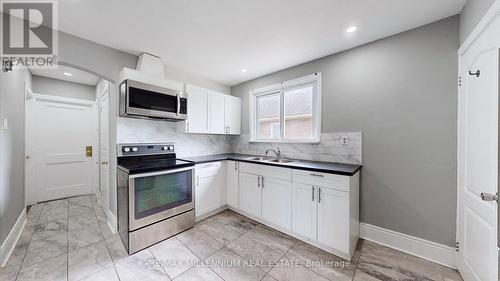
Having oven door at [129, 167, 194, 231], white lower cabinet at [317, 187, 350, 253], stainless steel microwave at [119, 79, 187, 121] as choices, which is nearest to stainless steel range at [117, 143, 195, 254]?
oven door at [129, 167, 194, 231]

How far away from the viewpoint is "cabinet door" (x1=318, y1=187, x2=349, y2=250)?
5.98ft

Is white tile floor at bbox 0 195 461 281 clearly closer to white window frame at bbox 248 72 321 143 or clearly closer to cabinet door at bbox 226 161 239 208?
cabinet door at bbox 226 161 239 208

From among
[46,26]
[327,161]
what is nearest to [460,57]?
[327,161]

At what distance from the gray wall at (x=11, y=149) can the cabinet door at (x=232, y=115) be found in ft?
8.71

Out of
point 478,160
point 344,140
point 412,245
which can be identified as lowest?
point 412,245

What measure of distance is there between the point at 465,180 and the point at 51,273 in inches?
151

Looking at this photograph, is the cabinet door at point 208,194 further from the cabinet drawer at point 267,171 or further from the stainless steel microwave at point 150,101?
the stainless steel microwave at point 150,101

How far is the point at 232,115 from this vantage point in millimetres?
3590

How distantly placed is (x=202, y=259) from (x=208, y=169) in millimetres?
1239

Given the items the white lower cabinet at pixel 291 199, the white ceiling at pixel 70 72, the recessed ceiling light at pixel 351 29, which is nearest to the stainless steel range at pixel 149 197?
the white lower cabinet at pixel 291 199

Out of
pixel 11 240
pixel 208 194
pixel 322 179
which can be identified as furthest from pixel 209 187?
pixel 11 240

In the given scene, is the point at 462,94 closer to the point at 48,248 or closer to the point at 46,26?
the point at 46,26

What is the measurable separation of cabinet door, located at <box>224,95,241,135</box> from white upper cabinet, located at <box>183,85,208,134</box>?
49 centimetres

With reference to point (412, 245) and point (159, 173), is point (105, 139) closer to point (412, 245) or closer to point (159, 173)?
point (159, 173)
